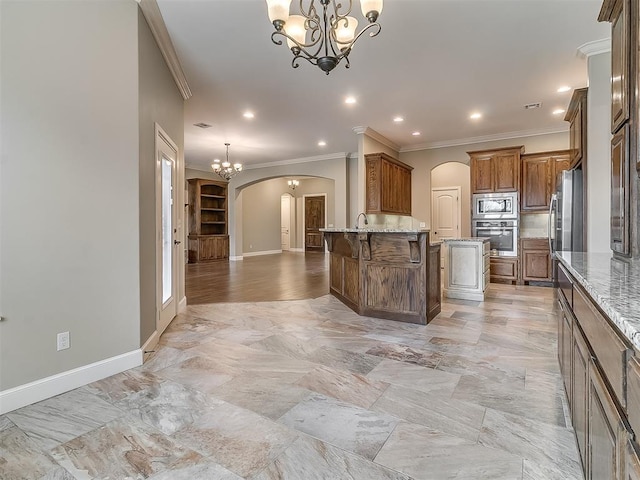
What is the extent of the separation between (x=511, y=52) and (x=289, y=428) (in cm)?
417

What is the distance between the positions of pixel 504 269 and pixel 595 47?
151 inches

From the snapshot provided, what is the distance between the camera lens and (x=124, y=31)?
8.52 feet

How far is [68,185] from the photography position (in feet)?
7.50

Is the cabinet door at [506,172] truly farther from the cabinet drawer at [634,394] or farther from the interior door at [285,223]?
the interior door at [285,223]

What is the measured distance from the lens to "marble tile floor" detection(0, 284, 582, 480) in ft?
5.12

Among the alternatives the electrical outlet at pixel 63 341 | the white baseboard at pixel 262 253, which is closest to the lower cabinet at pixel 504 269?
the electrical outlet at pixel 63 341

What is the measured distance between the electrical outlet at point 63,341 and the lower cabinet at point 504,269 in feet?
21.2

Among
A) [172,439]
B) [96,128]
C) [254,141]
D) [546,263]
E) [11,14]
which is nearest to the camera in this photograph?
[172,439]

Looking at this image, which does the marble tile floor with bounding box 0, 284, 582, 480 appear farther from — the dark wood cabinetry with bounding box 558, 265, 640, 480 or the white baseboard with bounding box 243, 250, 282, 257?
the white baseboard with bounding box 243, 250, 282, 257

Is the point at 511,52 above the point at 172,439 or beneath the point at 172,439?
above

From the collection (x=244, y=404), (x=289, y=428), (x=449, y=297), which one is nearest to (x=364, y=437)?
(x=289, y=428)

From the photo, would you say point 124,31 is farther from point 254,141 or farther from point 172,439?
point 254,141

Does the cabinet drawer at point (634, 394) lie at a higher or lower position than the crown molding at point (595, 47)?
lower

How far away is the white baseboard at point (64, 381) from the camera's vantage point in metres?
2.06
